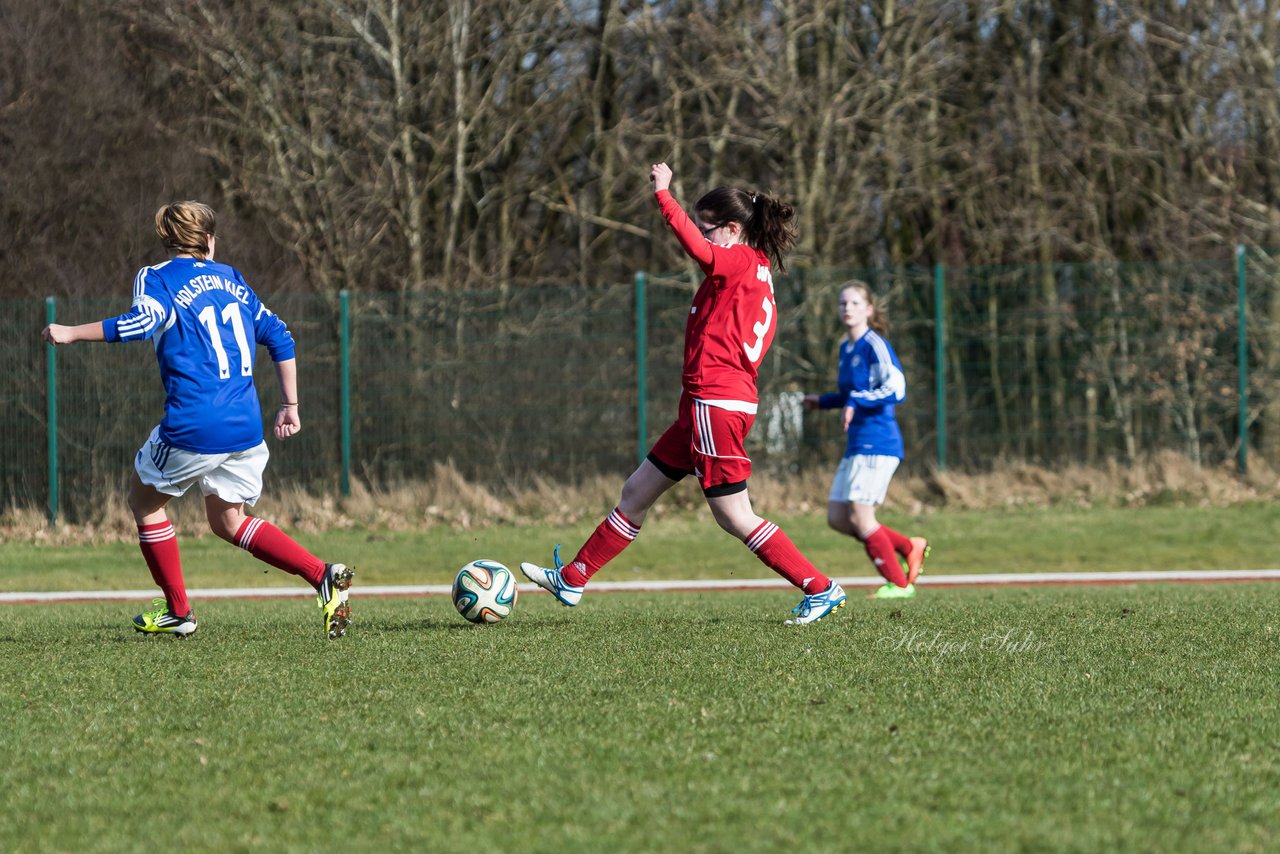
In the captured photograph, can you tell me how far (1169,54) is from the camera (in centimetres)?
2169

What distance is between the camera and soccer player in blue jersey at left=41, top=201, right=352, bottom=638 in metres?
6.96

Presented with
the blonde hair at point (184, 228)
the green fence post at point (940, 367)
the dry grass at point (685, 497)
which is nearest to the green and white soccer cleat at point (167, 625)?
the blonde hair at point (184, 228)

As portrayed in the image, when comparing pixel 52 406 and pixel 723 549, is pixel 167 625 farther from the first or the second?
pixel 52 406

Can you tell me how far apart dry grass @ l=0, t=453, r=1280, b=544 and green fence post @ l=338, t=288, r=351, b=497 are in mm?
225

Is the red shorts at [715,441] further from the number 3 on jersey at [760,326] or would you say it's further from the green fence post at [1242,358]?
the green fence post at [1242,358]

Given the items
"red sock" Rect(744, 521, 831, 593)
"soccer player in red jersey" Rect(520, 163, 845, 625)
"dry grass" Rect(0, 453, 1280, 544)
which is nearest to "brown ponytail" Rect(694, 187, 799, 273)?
"soccer player in red jersey" Rect(520, 163, 845, 625)

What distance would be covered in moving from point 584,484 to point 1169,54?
10.6m

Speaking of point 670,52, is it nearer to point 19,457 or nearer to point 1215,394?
point 1215,394

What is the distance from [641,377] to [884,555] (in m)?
7.47

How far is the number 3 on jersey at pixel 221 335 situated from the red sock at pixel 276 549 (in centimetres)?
70

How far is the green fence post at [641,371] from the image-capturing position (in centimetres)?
1744

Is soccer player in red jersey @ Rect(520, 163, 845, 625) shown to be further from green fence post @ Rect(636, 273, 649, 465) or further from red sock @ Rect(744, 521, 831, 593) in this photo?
green fence post @ Rect(636, 273, 649, 465)

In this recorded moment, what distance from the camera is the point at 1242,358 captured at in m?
17.7

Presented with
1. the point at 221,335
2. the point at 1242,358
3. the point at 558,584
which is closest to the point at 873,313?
the point at 558,584
